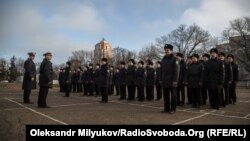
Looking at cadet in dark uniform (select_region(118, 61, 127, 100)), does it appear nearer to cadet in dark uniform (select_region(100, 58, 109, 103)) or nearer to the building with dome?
cadet in dark uniform (select_region(100, 58, 109, 103))

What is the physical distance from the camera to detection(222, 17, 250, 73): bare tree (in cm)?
6106

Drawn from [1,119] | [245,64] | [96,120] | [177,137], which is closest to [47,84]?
[1,119]

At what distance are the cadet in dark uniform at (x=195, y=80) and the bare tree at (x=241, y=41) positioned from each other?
51.9 meters

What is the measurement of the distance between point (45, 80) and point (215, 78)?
289 inches

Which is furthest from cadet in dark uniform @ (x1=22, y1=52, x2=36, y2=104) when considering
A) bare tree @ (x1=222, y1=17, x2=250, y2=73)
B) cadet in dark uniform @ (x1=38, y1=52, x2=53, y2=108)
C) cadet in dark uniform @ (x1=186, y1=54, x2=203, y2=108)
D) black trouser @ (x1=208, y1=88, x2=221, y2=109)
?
bare tree @ (x1=222, y1=17, x2=250, y2=73)

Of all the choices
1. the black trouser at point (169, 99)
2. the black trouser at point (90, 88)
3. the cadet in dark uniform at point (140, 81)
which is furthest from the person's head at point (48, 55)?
the black trouser at point (90, 88)

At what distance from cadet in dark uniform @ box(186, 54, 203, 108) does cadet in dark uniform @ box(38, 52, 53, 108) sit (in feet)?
20.8

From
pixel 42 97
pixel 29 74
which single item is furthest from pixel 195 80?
pixel 29 74

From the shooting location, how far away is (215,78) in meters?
12.6

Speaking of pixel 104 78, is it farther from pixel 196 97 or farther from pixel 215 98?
pixel 215 98

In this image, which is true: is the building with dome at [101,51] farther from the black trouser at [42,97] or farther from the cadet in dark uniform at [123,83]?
the black trouser at [42,97]

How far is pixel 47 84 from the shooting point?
12.4m

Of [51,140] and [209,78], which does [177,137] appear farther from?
[209,78]

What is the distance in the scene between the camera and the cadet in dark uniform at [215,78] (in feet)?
41.1
